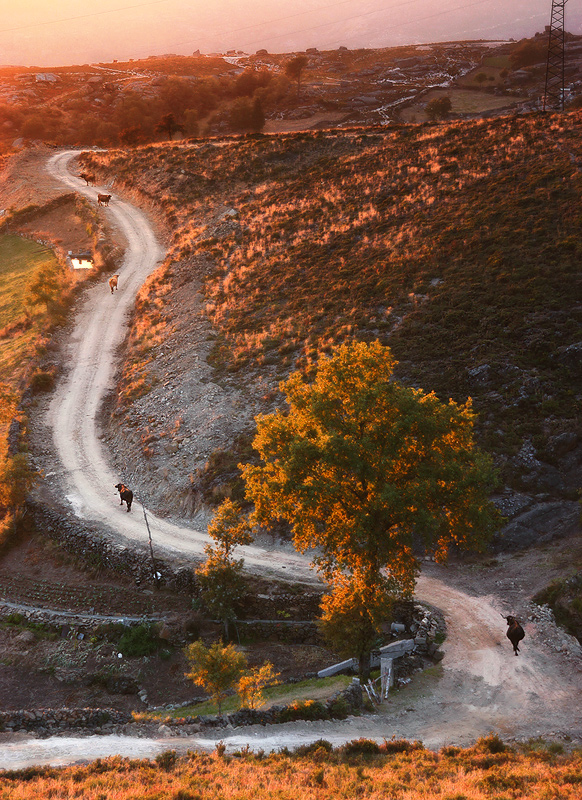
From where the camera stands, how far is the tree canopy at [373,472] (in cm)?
1750

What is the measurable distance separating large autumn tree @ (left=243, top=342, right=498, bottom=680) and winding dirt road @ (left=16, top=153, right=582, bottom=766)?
2850 millimetres

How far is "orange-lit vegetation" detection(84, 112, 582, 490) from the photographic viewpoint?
32.4m

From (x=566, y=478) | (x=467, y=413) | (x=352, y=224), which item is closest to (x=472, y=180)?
(x=352, y=224)

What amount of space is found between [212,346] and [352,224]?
1970 centimetres

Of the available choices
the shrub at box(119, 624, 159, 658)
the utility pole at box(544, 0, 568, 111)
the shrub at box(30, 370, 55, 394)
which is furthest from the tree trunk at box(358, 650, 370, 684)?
the utility pole at box(544, 0, 568, 111)

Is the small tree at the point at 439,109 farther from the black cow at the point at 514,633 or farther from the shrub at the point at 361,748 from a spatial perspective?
the shrub at the point at 361,748

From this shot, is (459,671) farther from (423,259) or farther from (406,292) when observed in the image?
(423,259)

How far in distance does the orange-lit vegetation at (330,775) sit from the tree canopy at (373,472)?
497 centimetres

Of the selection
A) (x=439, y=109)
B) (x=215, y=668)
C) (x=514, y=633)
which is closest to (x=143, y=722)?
(x=215, y=668)

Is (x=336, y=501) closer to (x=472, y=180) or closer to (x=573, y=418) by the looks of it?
(x=573, y=418)

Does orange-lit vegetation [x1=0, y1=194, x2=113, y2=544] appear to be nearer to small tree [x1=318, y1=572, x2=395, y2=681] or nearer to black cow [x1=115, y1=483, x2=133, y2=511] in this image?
black cow [x1=115, y1=483, x2=133, y2=511]

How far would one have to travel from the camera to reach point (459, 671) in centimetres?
1972

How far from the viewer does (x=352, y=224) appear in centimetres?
5275

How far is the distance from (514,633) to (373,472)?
27.3 feet
